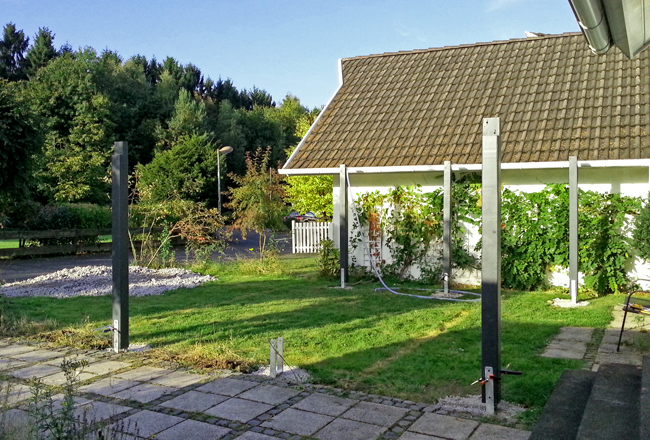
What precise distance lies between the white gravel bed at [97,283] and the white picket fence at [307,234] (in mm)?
4883

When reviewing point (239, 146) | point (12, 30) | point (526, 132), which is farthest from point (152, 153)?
point (526, 132)

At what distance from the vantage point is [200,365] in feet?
19.9

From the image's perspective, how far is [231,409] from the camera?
4793 mm

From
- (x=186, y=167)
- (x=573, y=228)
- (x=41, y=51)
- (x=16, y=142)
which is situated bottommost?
(x=573, y=228)

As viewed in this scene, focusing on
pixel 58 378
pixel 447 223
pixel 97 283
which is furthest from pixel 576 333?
pixel 97 283

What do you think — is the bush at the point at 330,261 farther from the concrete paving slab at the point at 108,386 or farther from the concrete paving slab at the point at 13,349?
the concrete paving slab at the point at 108,386

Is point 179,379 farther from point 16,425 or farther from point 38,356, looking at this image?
point 38,356

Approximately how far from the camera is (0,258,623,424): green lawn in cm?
570

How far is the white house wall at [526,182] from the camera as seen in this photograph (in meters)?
10.8

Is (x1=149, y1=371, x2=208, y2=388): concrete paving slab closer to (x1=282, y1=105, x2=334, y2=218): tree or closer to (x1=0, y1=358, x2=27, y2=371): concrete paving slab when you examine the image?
(x1=0, y1=358, x2=27, y2=371): concrete paving slab

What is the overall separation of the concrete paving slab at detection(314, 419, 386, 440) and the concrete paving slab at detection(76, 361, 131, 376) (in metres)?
2.62

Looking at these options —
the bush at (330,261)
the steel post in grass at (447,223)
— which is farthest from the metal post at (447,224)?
the bush at (330,261)

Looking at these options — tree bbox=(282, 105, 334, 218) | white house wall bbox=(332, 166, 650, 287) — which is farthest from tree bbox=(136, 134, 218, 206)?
white house wall bbox=(332, 166, 650, 287)

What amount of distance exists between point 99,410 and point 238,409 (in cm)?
109
